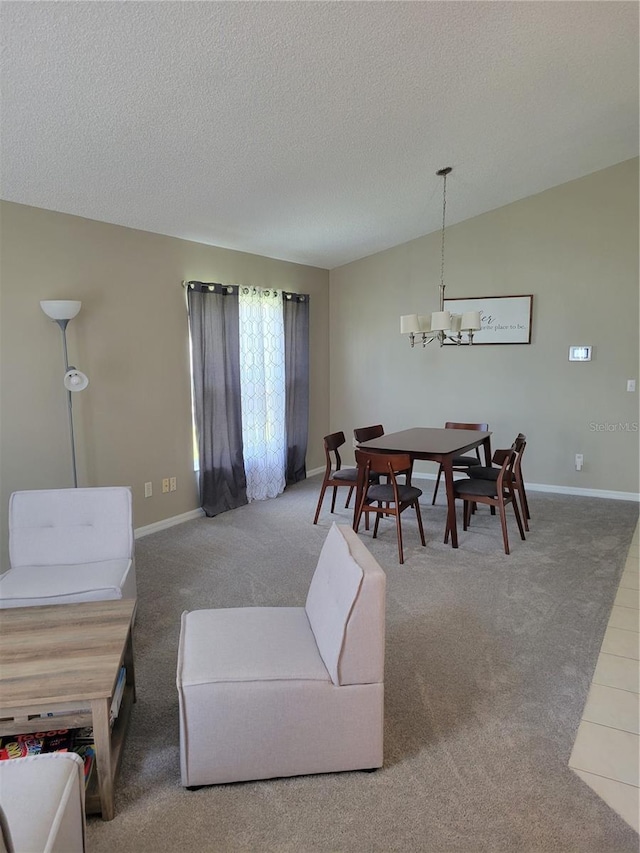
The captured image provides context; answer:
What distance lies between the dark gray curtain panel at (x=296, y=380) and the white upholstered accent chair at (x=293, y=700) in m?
3.96

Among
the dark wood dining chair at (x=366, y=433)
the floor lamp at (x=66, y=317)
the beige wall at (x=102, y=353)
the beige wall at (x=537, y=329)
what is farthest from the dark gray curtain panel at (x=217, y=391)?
the beige wall at (x=537, y=329)

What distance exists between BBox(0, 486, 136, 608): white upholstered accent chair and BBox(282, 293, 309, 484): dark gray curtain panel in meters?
3.01

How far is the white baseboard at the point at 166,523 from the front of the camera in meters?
4.20

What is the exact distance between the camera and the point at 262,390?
17.2ft

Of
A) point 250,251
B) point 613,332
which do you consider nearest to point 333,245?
point 250,251

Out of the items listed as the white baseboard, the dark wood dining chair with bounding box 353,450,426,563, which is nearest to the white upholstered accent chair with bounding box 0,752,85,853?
the dark wood dining chair with bounding box 353,450,426,563

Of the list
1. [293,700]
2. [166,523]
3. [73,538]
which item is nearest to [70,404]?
[73,538]

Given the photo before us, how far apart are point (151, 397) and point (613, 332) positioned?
4.26 meters

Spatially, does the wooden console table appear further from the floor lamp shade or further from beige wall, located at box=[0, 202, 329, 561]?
the floor lamp shade

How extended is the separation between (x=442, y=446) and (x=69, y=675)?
306cm

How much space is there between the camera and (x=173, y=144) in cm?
290

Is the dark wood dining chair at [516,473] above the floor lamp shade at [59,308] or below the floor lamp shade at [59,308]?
below

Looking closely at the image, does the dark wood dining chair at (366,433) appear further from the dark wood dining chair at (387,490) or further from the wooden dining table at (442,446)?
the dark wood dining chair at (387,490)

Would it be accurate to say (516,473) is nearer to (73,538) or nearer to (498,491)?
(498,491)
